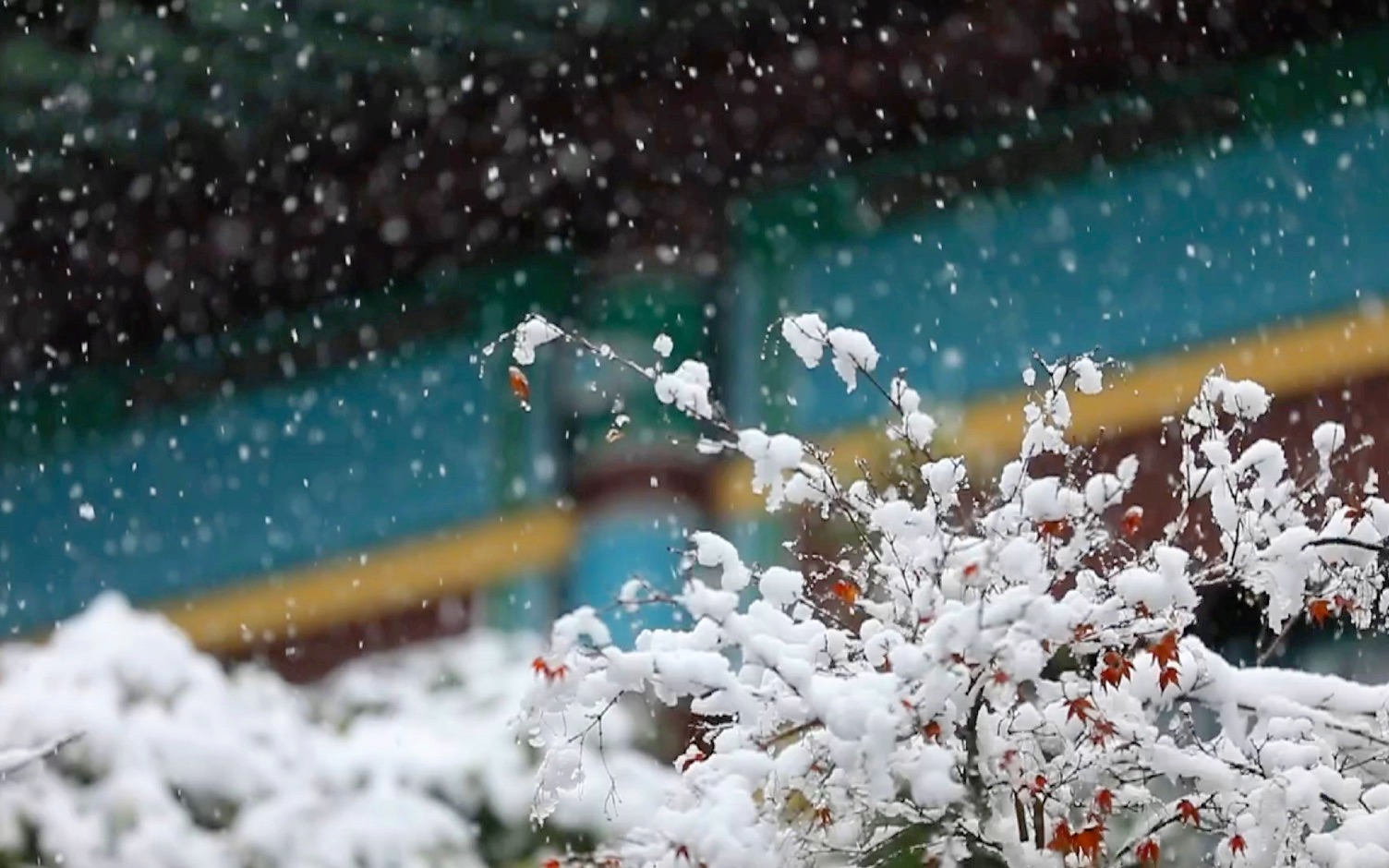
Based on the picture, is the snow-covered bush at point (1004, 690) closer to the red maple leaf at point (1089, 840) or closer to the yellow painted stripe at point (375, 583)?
the red maple leaf at point (1089, 840)

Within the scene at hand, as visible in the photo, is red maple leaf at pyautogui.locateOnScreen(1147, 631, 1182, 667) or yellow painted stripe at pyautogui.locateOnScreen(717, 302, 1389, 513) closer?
red maple leaf at pyautogui.locateOnScreen(1147, 631, 1182, 667)

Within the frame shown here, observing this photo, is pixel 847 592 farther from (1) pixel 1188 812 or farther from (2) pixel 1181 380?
(2) pixel 1181 380

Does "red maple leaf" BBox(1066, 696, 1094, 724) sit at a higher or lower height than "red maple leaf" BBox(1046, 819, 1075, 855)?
higher

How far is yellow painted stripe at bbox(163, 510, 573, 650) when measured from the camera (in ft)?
18.9

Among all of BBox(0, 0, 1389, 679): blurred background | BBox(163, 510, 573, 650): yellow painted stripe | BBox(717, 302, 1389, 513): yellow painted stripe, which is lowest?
BBox(717, 302, 1389, 513): yellow painted stripe

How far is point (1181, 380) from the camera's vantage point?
15.6 feet

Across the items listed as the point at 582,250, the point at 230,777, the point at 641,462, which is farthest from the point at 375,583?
the point at 230,777

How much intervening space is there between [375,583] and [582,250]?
58.8 inches

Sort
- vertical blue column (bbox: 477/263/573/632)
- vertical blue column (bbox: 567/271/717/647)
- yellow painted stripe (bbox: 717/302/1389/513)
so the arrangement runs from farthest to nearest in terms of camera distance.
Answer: vertical blue column (bbox: 477/263/573/632) < vertical blue column (bbox: 567/271/717/647) < yellow painted stripe (bbox: 717/302/1389/513)

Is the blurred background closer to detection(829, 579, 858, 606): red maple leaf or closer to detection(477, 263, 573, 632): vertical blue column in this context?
detection(477, 263, 573, 632): vertical blue column

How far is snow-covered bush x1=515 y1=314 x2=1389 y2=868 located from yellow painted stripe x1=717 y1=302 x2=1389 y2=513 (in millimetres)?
2381

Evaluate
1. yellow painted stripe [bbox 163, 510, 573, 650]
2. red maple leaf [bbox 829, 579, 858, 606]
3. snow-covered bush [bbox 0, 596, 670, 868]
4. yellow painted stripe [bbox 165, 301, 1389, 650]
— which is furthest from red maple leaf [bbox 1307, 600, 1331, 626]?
yellow painted stripe [bbox 163, 510, 573, 650]

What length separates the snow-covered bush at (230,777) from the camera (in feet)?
10.4

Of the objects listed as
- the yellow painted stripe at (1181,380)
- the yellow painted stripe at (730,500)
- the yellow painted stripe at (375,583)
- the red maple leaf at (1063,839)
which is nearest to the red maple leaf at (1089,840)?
the red maple leaf at (1063,839)
